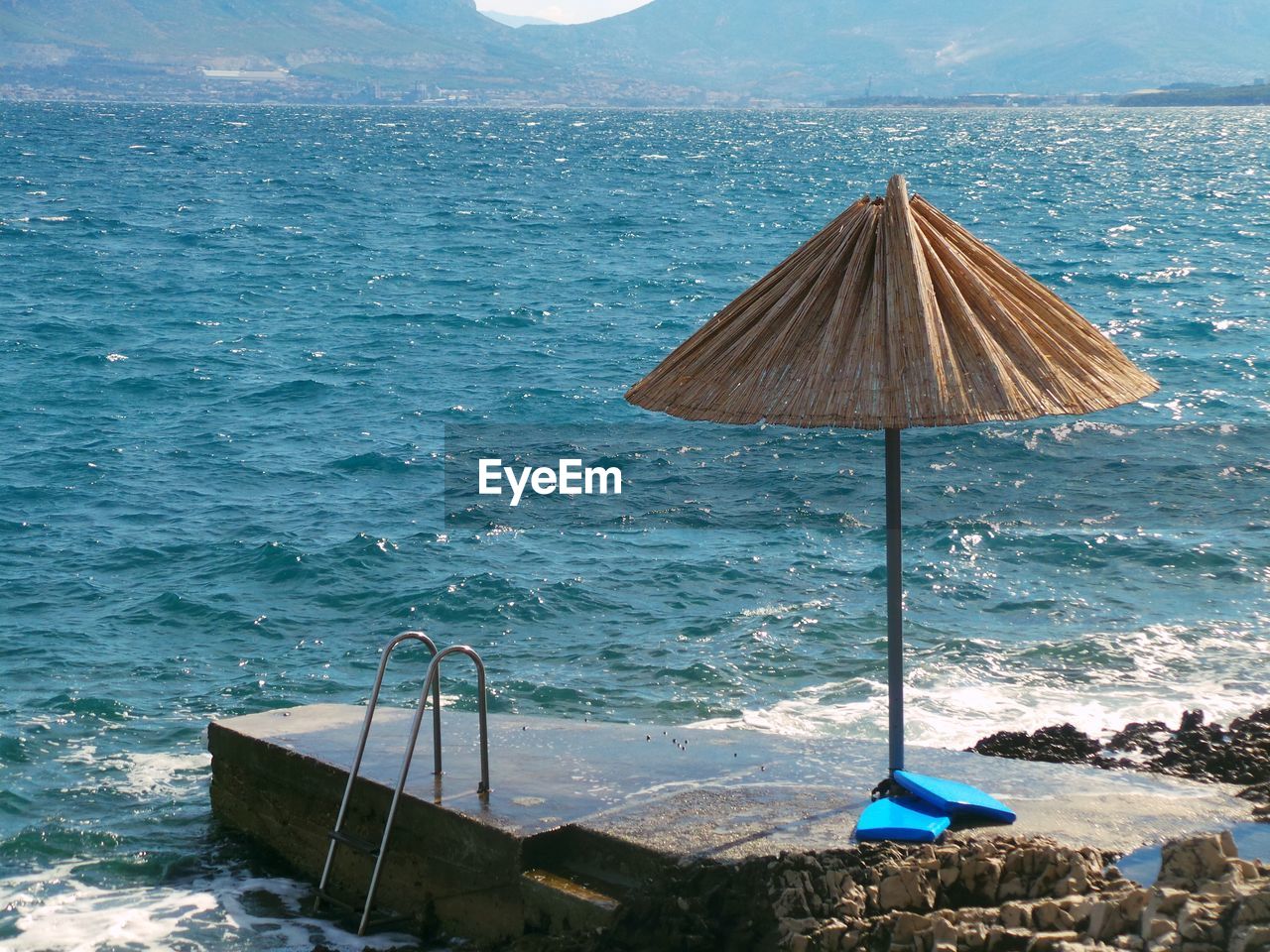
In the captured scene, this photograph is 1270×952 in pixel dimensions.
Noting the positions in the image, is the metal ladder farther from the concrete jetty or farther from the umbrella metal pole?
the umbrella metal pole

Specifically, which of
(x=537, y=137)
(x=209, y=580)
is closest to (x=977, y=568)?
(x=209, y=580)

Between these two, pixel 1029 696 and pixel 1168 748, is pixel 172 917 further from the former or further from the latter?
pixel 1029 696

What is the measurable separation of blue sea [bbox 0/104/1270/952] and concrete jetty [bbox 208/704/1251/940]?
0.47 m

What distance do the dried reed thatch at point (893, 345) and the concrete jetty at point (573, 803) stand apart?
1721 mm

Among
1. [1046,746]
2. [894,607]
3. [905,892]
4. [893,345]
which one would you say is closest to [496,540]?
[1046,746]

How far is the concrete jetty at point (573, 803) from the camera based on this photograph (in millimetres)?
5727

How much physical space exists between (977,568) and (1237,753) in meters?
6.05

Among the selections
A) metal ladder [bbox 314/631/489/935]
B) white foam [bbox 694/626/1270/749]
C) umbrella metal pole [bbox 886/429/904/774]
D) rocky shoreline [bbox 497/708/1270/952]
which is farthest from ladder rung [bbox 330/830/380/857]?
white foam [bbox 694/626/1270/749]

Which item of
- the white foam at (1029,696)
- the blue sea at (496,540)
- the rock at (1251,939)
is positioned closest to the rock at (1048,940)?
the rock at (1251,939)

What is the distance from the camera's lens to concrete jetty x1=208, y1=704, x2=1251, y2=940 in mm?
5727

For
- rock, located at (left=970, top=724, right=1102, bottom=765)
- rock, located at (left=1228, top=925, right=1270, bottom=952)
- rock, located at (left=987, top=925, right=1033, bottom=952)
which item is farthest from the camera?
rock, located at (left=970, top=724, right=1102, bottom=765)

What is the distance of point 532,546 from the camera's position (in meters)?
14.7

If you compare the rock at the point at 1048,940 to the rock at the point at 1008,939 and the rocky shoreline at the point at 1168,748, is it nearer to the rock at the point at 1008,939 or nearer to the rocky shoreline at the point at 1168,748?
the rock at the point at 1008,939

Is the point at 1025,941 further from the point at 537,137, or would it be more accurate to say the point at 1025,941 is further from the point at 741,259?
the point at 537,137
